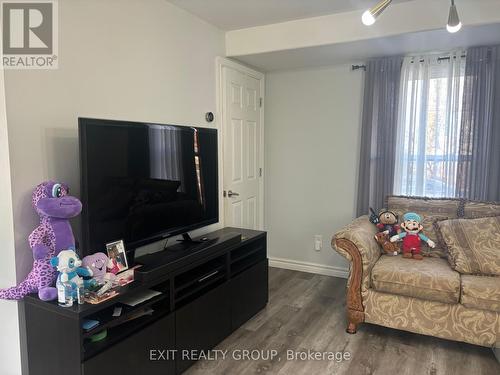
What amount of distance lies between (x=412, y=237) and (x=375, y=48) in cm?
157

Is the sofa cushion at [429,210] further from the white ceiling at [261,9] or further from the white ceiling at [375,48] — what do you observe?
the white ceiling at [261,9]

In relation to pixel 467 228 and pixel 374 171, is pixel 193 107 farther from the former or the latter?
pixel 467 228

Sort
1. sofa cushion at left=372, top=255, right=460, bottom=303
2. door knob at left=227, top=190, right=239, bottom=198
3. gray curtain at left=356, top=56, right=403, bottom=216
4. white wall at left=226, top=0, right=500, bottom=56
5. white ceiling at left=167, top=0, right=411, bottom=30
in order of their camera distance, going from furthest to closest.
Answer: door knob at left=227, top=190, right=239, bottom=198, gray curtain at left=356, top=56, right=403, bottom=216, white ceiling at left=167, top=0, right=411, bottom=30, white wall at left=226, top=0, right=500, bottom=56, sofa cushion at left=372, top=255, right=460, bottom=303

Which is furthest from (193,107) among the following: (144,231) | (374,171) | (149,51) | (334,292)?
(334,292)

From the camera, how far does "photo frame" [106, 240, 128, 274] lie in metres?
1.98

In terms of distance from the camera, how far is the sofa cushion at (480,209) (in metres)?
2.90

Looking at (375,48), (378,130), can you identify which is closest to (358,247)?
(378,130)

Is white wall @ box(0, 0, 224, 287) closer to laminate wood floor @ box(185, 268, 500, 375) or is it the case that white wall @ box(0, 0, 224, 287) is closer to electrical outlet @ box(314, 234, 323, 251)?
laminate wood floor @ box(185, 268, 500, 375)

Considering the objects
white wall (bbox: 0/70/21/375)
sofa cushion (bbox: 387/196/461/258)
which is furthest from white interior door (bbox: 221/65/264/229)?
white wall (bbox: 0/70/21/375)

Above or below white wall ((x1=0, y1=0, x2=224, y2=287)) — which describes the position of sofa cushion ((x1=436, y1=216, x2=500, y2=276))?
below

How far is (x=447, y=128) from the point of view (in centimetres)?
327

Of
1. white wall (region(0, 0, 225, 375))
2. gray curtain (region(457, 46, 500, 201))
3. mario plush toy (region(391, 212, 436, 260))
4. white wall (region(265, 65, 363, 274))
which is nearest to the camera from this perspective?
white wall (region(0, 0, 225, 375))

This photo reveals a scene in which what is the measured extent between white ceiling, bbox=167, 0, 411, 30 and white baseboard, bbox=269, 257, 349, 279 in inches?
94.7

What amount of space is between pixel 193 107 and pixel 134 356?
1.87 meters
